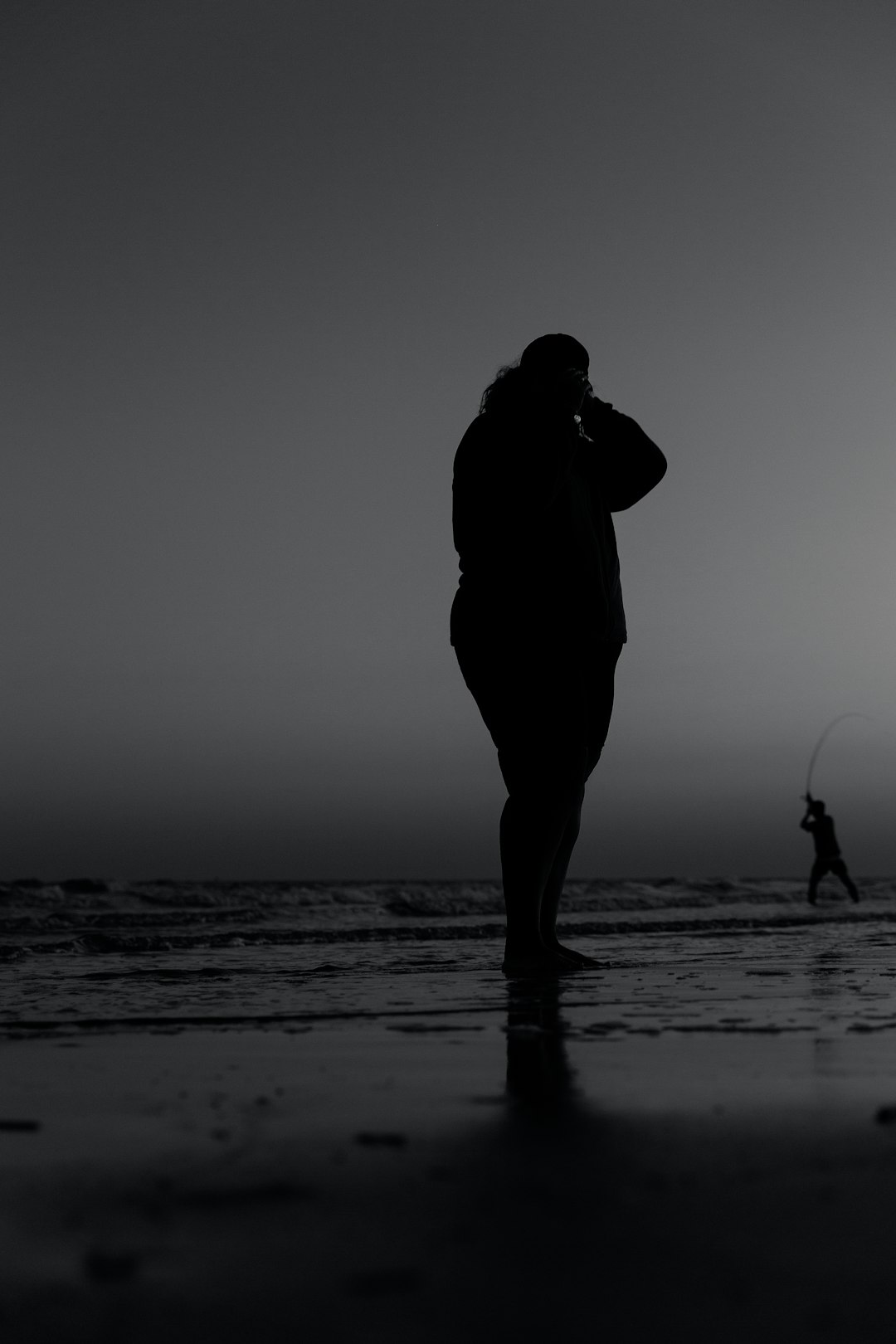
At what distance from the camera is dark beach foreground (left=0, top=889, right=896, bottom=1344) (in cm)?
65

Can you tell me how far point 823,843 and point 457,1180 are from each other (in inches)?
768

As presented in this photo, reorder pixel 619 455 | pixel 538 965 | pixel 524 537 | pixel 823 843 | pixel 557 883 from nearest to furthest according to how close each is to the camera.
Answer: pixel 538 965 → pixel 524 537 → pixel 557 883 → pixel 619 455 → pixel 823 843

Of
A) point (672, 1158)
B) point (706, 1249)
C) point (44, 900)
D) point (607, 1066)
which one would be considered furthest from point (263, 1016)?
point (44, 900)

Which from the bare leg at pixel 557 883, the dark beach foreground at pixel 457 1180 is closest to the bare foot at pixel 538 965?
the bare leg at pixel 557 883

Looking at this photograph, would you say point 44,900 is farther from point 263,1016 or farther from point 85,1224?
point 85,1224

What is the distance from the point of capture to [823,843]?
19.2 meters

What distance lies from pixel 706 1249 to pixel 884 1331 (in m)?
0.13

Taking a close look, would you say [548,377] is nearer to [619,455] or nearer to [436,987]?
[619,455]

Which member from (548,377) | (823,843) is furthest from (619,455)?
(823,843)

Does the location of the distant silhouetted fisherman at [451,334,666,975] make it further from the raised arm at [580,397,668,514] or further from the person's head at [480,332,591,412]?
the raised arm at [580,397,668,514]

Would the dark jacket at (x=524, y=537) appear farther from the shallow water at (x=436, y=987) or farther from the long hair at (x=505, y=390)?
the shallow water at (x=436, y=987)

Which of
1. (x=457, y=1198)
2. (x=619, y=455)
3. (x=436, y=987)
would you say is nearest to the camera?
(x=457, y=1198)

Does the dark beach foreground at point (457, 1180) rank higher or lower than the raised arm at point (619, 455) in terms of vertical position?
lower

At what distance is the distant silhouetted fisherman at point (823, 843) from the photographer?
18812 millimetres
